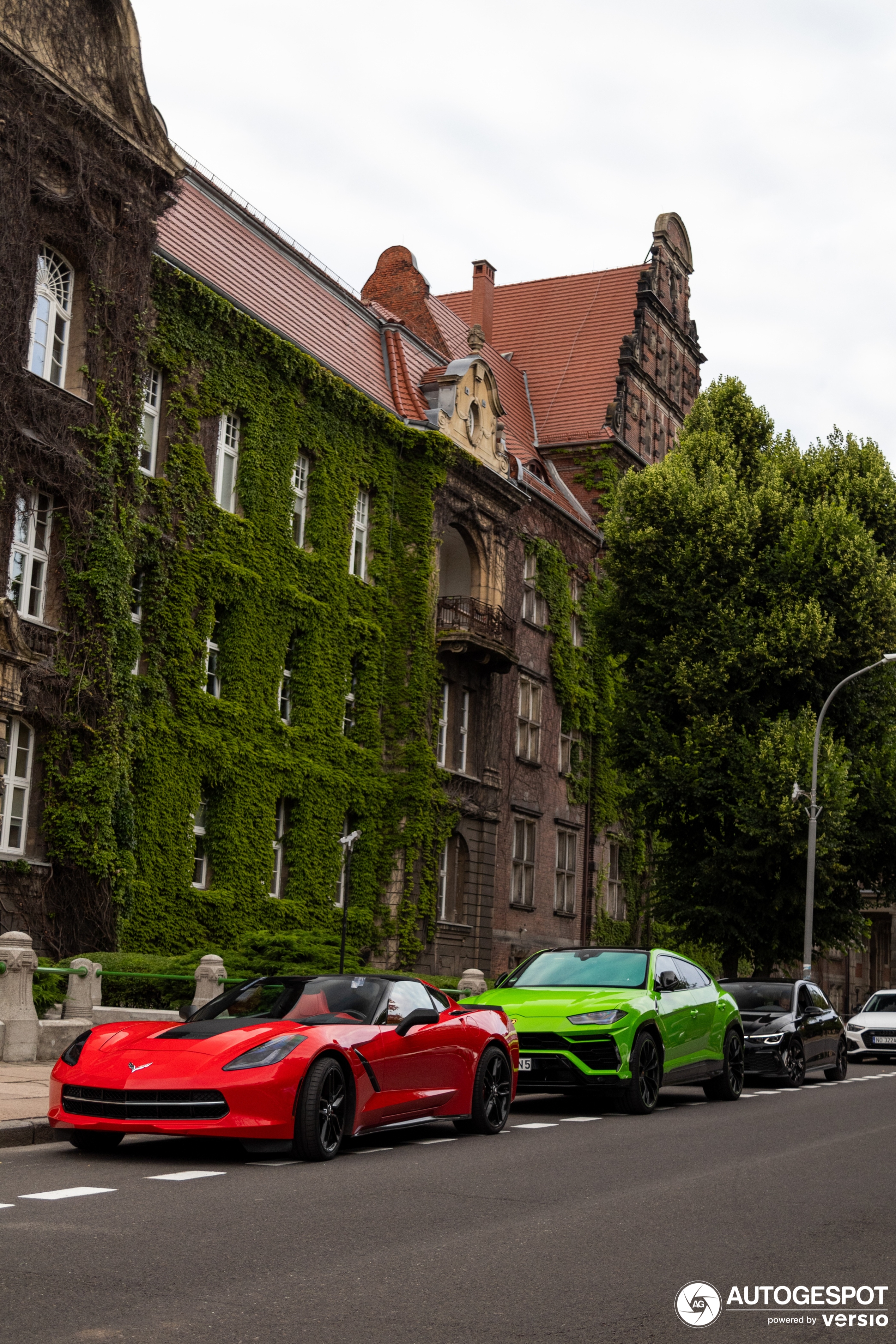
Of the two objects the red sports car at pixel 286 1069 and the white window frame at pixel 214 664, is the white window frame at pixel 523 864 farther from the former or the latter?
the red sports car at pixel 286 1069

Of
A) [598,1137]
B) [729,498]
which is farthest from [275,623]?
[598,1137]

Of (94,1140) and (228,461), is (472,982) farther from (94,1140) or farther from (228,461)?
(94,1140)

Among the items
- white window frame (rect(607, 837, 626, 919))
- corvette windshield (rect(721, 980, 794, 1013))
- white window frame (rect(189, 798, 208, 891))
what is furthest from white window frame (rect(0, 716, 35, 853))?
white window frame (rect(607, 837, 626, 919))

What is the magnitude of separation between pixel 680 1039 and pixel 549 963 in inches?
62.5

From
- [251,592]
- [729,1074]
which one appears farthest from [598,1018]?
[251,592]

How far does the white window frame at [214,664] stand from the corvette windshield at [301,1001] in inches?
652

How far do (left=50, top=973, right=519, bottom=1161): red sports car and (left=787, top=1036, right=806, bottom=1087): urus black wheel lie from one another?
9882 millimetres

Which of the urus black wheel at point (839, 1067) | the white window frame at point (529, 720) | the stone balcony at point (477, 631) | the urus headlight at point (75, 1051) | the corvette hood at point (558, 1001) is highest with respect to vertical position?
the stone balcony at point (477, 631)

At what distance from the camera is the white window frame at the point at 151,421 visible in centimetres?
2686

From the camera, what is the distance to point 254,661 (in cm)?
2911

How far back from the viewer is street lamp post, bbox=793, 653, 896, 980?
31.2 metres

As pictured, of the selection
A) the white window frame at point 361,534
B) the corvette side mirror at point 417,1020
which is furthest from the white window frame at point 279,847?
the corvette side mirror at point 417,1020

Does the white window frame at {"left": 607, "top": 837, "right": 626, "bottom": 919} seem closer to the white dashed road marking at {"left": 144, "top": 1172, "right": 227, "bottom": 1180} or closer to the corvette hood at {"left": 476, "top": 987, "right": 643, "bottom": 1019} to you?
the corvette hood at {"left": 476, "top": 987, "right": 643, "bottom": 1019}

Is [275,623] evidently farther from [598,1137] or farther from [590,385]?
[590,385]
